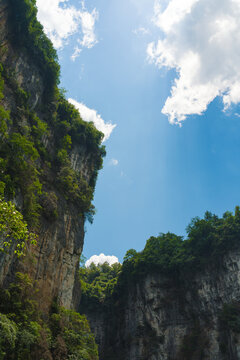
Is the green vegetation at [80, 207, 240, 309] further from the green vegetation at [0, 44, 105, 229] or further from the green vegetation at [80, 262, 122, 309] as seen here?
the green vegetation at [0, 44, 105, 229]

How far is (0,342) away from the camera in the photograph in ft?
31.2

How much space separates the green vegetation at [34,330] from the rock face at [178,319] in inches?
540

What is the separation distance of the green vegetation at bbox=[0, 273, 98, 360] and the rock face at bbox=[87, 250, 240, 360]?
13.7 m

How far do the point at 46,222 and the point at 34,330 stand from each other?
685cm

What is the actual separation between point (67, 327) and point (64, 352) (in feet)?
6.31

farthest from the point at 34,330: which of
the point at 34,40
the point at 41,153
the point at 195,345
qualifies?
the point at 195,345

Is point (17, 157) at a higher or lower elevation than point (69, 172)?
lower

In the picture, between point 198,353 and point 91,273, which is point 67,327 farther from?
point 91,273

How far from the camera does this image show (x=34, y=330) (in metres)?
11.8

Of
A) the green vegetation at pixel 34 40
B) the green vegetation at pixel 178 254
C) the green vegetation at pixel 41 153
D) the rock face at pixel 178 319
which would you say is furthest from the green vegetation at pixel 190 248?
the green vegetation at pixel 34 40

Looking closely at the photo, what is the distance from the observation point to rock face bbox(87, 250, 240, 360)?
2464 cm

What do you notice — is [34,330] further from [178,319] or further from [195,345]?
[178,319]

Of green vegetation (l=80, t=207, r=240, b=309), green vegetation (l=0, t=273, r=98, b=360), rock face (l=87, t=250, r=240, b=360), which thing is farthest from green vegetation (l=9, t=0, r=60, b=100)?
rock face (l=87, t=250, r=240, b=360)

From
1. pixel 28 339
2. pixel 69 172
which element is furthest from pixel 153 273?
pixel 28 339
